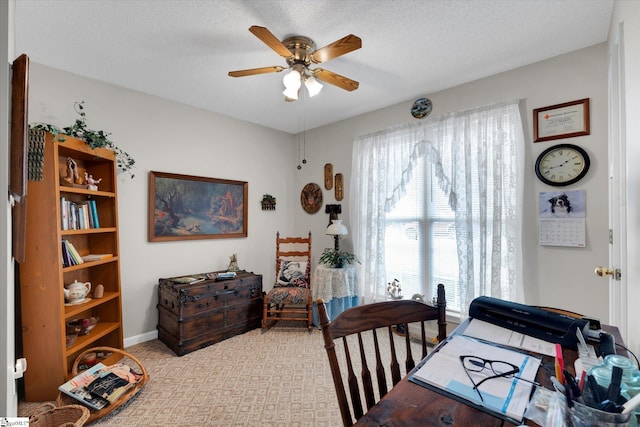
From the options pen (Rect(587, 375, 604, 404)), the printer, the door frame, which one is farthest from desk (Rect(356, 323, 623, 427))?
the door frame

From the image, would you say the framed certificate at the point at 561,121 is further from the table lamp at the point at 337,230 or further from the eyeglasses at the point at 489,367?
the eyeglasses at the point at 489,367

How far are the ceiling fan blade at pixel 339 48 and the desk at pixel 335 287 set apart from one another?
214 cm

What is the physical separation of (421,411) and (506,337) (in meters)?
0.62

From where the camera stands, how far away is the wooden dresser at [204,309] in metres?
2.69

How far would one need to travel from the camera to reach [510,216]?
7.87 feet

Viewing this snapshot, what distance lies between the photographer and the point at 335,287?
3.18 metres

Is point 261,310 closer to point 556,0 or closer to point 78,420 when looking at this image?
point 78,420

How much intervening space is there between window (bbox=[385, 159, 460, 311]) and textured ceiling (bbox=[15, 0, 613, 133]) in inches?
42.1

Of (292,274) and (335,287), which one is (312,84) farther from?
(292,274)

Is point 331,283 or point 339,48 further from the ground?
point 339,48

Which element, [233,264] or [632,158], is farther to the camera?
[233,264]

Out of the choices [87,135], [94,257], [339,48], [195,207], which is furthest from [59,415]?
[339,48]

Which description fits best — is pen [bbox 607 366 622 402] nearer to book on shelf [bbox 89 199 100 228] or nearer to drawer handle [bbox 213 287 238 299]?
drawer handle [bbox 213 287 238 299]

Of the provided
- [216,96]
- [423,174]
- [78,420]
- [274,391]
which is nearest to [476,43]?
[423,174]
